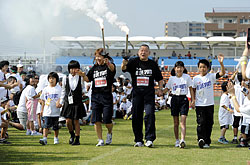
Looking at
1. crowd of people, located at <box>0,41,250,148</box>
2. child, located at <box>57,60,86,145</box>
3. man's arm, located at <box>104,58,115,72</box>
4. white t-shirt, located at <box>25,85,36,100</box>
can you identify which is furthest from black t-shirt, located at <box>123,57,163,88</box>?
white t-shirt, located at <box>25,85,36,100</box>

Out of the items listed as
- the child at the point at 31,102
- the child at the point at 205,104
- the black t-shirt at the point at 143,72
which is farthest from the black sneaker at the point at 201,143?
the child at the point at 31,102

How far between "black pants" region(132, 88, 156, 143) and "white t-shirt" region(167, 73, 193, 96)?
57 centimetres

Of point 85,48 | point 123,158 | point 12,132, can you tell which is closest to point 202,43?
point 85,48

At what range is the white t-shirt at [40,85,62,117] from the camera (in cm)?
1134

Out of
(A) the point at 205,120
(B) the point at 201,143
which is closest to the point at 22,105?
(A) the point at 205,120

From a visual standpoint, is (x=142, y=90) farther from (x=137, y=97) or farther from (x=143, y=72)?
(x=143, y=72)

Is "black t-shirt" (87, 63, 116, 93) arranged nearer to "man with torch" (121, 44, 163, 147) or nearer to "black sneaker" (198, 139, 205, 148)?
"man with torch" (121, 44, 163, 147)

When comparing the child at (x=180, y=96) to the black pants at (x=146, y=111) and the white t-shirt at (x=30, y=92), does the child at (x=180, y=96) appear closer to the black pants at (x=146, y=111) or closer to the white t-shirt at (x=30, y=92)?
the black pants at (x=146, y=111)

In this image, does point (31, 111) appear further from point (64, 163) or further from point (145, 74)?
point (64, 163)

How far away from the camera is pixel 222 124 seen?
12.4 meters

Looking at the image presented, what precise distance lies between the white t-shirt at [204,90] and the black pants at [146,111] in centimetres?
112

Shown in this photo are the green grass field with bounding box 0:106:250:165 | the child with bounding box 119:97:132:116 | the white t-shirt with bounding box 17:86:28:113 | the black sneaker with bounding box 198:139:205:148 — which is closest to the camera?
the green grass field with bounding box 0:106:250:165

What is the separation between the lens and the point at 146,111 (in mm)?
10828

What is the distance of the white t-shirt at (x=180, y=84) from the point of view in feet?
36.1
